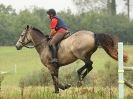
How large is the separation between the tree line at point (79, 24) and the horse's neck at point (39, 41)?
39232mm

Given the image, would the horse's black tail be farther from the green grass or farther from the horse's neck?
the green grass

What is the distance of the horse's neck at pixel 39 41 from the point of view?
53.5 ft

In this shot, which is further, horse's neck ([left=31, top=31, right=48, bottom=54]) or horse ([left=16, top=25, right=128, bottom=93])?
A: horse's neck ([left=31, top=31, right=48, bottom=54])

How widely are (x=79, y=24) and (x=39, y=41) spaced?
46291 mm

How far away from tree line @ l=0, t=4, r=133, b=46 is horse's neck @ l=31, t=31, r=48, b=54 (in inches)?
1545

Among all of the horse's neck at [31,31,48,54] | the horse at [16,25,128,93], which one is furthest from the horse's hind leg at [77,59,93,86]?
the horse's neck at [31,31,48,54]

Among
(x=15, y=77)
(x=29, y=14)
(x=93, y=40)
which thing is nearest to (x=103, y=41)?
(x=93, y=40)

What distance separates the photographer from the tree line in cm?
5888

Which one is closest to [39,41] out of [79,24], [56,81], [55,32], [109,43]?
[55,32]

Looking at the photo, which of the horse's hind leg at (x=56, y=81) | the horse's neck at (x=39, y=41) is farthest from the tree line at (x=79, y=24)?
the horse's hind leg at (x=56, y=81)

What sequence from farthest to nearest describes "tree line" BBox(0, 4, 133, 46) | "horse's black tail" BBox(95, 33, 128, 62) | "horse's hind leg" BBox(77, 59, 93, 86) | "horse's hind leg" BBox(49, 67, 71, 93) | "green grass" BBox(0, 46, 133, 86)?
"tree line" BBox(0, 4, 133, 46) < "green grass" BBox(0, 46, 133, 86) < "horse's hind leg" BBox(77, 59, 93, 86) < "horse's black tail" BBox(95, 33, 128, 62) < "horse's hind leg" BBox(49, 67, 71, 93)

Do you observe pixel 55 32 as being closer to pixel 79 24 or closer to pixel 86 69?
pixel 86 69

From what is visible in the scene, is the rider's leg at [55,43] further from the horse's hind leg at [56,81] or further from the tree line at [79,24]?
the tree line at [79,24]

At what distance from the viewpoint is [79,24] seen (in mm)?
62594
